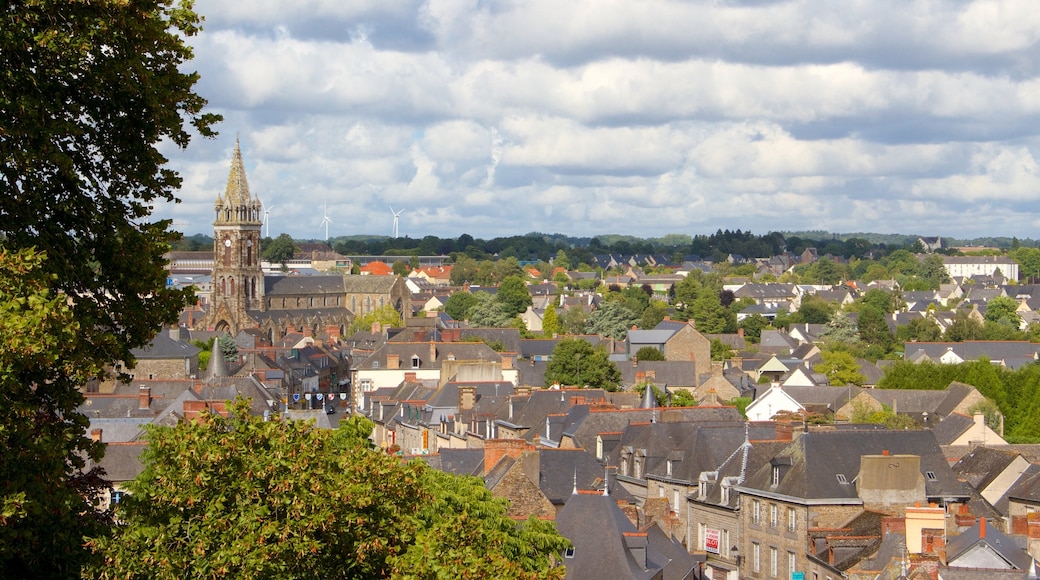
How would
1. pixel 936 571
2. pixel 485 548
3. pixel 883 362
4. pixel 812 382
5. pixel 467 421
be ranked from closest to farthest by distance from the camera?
pixel 485 548
pixel 936 571
pixel 467 421
pixel 812 382
pixel 883 362

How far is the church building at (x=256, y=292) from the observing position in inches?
5600

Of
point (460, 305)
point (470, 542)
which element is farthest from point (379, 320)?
point (470, 542)

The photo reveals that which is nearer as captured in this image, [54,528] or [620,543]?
[54,528]

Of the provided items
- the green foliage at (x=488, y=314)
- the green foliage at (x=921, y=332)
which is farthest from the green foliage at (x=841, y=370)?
the green foliage at (x=488, y=314)

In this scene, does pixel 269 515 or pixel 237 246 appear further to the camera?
pixel 237 246

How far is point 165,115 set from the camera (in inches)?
654

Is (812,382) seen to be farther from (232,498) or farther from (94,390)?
(232,498)

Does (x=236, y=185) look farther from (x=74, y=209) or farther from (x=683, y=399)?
(x=74, y=209)

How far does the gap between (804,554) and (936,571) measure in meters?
10.0

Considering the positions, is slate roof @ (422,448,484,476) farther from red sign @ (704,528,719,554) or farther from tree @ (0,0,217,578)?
tree @ (0,0,217,578)

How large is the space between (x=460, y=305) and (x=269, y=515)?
455 feet

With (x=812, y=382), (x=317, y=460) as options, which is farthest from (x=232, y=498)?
(x=812, y=382)

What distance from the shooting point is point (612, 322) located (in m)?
124

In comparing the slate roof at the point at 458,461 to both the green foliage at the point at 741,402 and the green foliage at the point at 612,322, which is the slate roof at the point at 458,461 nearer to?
the green foliage at the point at 741,402
